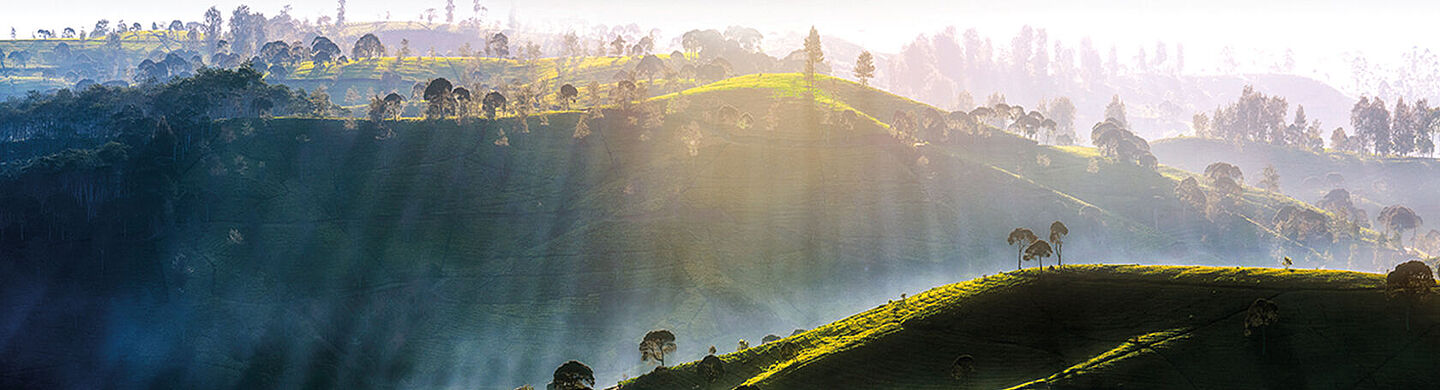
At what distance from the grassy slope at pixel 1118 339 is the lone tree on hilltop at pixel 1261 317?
0.74m

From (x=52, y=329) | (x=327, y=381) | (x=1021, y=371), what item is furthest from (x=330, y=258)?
(x=1021, y=371)

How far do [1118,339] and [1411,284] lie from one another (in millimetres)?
27143

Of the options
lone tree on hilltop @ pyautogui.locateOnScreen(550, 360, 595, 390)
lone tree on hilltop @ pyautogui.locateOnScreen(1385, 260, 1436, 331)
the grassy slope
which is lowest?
lone tree on hilltop @ pyautogui.locateOnScreen(550, 360, 595, 390)

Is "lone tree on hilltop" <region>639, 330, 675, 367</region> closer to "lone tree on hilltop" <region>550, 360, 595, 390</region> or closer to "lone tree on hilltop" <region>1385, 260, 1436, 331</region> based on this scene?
"lone tree on hilltop" <region>550, 360, 595, 390</region>

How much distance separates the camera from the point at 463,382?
160 metres

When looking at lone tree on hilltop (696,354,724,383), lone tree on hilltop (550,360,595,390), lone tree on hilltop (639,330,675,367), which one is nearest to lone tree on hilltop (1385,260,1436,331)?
lone tree on hilltop (696,354,724,383)

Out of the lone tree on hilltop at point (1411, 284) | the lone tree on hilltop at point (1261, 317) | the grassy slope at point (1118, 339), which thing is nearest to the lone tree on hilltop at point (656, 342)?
the grassy slope at point (1118, 339)

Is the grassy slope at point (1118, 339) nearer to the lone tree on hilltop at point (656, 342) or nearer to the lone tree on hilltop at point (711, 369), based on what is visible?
the lone tree on hilltop at point (711, 369)

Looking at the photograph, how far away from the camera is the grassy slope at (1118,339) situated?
82.6m

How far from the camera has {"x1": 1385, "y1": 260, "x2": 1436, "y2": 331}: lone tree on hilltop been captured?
84.3 m

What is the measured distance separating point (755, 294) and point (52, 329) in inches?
5504

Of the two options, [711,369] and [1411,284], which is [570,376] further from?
[1411,284]

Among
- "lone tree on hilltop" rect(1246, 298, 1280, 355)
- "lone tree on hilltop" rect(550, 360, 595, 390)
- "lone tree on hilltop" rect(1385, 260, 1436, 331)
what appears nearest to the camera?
"lone tree on hilltop" rect(1385, 260, 1436, 331)

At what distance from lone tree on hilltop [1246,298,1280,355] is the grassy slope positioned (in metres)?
0.74
